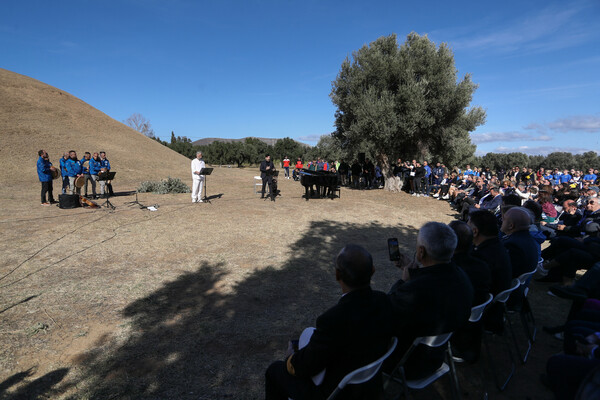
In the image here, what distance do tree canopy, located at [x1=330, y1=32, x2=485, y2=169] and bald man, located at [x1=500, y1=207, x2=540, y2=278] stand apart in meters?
13.9

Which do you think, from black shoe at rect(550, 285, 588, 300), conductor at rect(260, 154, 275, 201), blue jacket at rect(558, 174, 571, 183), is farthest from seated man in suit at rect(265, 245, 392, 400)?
blue jacket at rect(558, 174, 571, 183)

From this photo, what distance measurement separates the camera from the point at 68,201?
1100cm

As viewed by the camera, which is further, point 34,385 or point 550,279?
point 550,279

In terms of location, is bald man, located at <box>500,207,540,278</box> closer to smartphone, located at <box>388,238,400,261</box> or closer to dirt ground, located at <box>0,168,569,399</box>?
dirt ground, located at <box>0,168,569,399</box>

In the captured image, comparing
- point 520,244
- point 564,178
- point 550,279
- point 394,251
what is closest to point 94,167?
point 394,251

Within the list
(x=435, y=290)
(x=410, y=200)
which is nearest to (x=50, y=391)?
(x=435, y=290)

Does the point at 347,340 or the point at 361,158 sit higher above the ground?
the point at 361,158

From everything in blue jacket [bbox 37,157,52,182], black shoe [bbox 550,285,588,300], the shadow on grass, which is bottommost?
the shadow on grass

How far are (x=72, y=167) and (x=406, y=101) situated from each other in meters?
15.6

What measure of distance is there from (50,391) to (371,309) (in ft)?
9.61

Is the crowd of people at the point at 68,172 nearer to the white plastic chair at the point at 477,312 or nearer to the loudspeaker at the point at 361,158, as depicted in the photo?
the white plastic chair at the point at 477,312

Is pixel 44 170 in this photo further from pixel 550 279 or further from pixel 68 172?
pixel 550 279

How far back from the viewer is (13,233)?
7766mm

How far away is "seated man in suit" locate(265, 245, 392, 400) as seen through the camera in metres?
1.77
